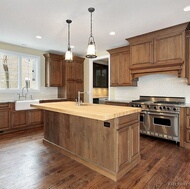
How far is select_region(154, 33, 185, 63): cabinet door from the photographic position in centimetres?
323

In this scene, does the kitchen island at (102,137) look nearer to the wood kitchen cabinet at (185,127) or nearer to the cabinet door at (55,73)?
the wood kitchen cabinet at (185,127)

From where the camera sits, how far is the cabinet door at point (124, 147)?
206cm

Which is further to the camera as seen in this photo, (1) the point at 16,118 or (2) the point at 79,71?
(2) the point at 79,71

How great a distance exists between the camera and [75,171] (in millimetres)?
2256

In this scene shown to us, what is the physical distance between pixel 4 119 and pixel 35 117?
2.91 feet

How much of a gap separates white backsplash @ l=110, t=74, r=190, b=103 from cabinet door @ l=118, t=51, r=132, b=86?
1.37 ft

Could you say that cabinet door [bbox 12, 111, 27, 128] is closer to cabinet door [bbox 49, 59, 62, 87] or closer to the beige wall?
the beige wall

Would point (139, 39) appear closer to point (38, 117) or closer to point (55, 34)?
point (55, 34)

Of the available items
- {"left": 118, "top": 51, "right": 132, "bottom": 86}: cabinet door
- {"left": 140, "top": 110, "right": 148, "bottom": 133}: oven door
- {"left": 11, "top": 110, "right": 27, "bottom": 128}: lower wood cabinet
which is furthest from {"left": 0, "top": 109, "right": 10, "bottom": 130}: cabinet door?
{"left": 140, "top": 110, "right": 148, "bottom": 133}: oven door

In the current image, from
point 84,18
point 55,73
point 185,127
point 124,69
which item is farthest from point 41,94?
point 185,127

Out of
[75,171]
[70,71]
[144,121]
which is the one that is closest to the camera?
[75,171]

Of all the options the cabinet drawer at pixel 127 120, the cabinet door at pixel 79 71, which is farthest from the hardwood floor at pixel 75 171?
the cabinet door at pixel 79 71

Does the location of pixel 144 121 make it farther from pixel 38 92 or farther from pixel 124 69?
pixel 38 92

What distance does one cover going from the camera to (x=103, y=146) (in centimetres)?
220
